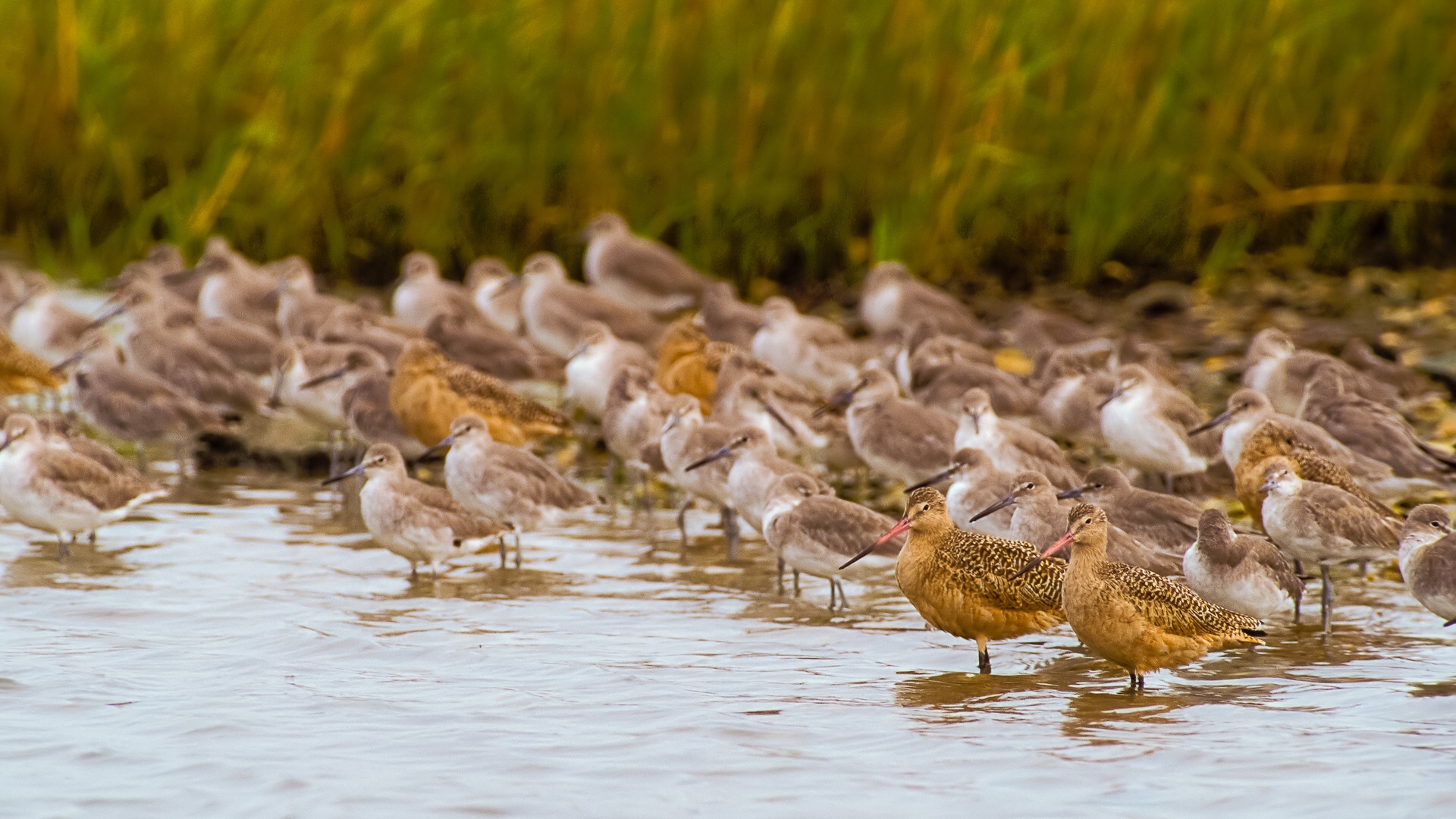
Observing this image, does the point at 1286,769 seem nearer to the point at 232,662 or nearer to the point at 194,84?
the point at 232,662

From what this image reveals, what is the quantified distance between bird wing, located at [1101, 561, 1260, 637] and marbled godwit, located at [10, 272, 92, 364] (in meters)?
9.20

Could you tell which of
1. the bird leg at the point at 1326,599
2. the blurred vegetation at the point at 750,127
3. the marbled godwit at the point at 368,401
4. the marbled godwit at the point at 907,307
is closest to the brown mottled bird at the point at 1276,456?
the bird leg at the point at 1326,599

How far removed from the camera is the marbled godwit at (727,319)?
13523mm

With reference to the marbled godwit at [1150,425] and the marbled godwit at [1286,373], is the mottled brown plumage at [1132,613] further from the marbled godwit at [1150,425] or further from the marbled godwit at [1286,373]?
the marbled godwit at [1286,373]

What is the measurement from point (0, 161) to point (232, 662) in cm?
1052

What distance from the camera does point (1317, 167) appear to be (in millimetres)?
15805

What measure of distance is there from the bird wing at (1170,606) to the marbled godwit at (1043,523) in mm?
799

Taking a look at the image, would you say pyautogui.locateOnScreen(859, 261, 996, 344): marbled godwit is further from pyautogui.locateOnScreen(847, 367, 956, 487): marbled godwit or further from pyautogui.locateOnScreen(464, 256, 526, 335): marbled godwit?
pyautogui.locateOnScreen(847, 367, 956, 487): marbled godwit

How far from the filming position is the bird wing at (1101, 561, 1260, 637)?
22.4ft

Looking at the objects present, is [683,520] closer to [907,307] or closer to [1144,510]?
[1144,510]

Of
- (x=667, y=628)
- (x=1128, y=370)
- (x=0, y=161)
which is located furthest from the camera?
(x=0, y=161)

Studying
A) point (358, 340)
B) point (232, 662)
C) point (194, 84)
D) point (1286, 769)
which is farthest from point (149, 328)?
point (1286, 769)

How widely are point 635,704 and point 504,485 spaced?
3.08 metres

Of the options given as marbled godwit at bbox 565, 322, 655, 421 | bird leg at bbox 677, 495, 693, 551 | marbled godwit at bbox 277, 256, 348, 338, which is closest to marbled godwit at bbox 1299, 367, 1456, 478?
bird leg at bbox 677, 495, 693, 551
